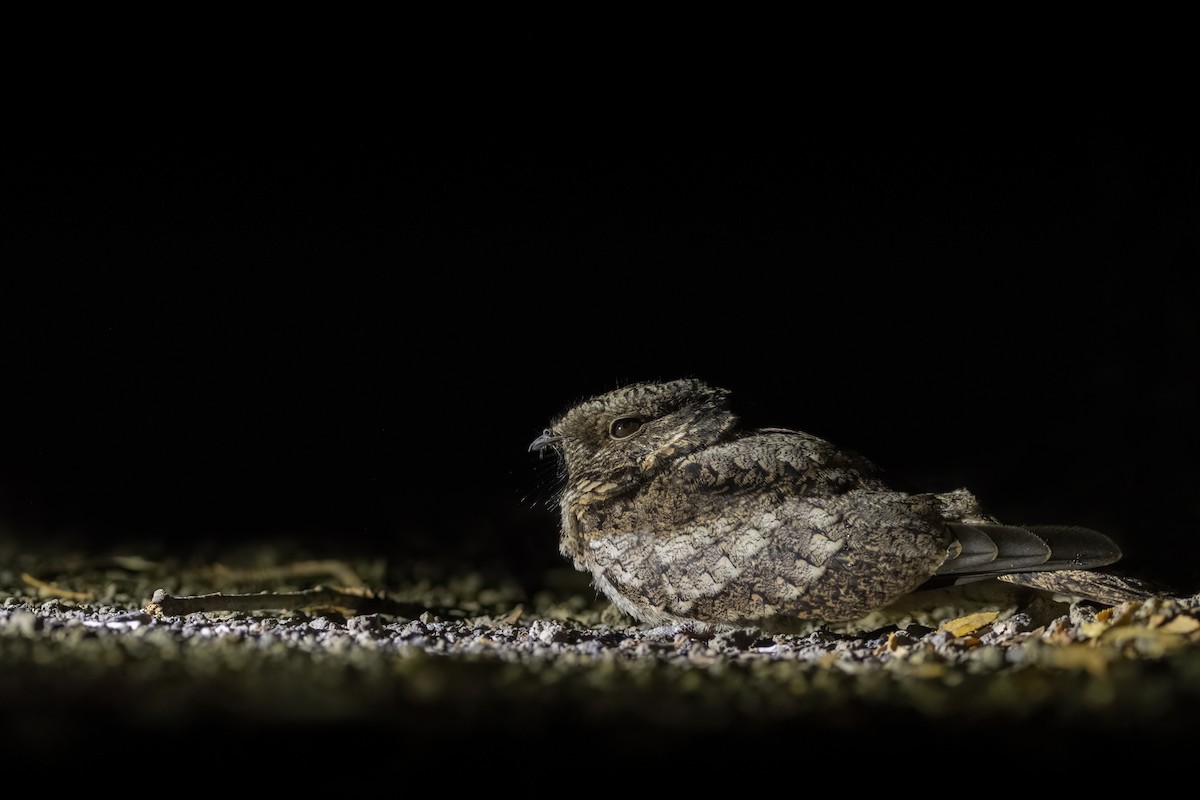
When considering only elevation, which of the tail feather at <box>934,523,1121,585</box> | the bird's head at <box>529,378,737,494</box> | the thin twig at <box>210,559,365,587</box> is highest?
the bird's head at <box>529,378,737,494</box>

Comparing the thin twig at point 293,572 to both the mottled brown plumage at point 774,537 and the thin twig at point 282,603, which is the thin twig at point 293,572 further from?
the mottled brown plumage at point 774,537

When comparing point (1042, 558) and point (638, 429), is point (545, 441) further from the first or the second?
point (1042, 558)

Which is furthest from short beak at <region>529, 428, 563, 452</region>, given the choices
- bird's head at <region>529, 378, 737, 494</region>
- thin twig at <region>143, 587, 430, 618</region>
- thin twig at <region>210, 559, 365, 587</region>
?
thin twig at <region>210, 559, 365, 587</region>

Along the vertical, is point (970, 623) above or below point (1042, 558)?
below

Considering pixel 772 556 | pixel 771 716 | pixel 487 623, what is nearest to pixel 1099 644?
pixel 771 716

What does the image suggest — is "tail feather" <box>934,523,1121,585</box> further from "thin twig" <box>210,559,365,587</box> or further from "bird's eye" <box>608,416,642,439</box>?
"thin twig" <box>210,559,365,587</box>

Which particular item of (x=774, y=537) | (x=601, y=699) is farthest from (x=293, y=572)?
(x=601, y=699)
